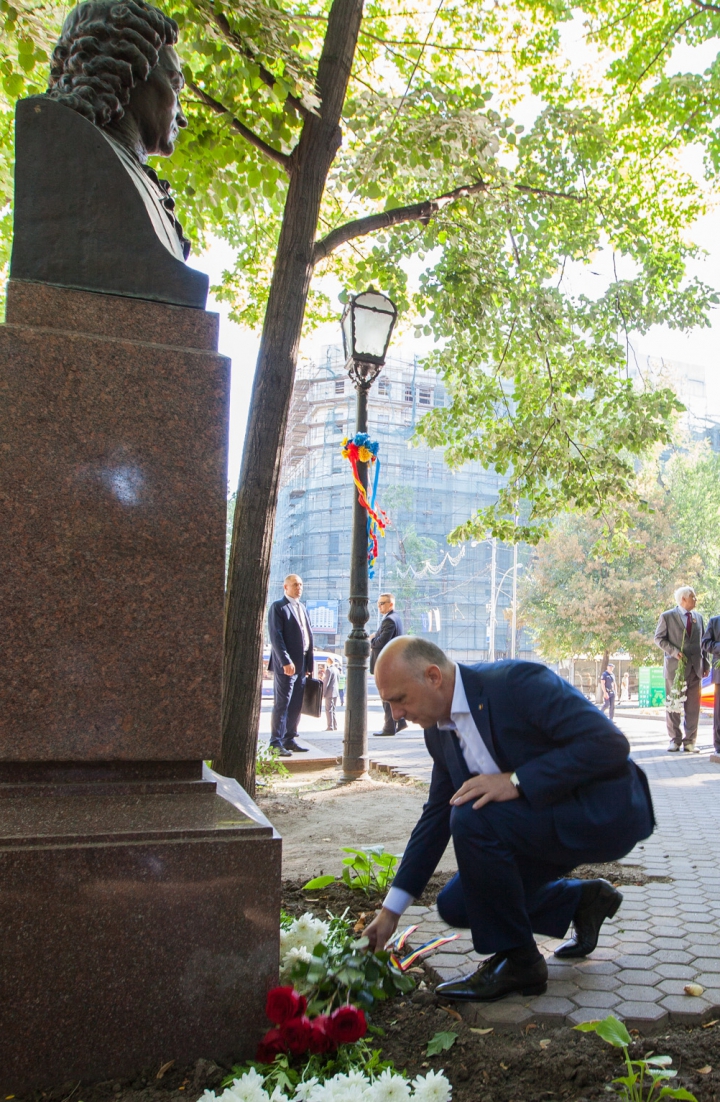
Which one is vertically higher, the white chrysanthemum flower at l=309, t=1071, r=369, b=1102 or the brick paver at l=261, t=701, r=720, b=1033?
the white chrysanthemum flower at l=309, t=1071, r=369, b=1102

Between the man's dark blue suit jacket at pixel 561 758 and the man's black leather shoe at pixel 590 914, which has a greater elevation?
the man's dark blue suit jacket at pixel 561 758

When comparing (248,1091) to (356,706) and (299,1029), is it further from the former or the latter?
(356,706)

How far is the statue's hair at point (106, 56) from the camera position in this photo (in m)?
3.09

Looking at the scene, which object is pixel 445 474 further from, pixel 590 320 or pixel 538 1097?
pixel 538 1097

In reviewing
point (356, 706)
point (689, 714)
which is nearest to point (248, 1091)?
point (356, 706)

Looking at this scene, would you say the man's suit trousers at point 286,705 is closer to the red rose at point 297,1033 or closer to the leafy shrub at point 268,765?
the leafy shrub at point 268,765

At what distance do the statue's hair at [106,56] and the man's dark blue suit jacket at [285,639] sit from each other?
7529 millimetres

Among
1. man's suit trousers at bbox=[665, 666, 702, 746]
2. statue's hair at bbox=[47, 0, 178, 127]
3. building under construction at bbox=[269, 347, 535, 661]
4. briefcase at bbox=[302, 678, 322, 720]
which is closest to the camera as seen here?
statue's hair at bbox=[47, 0, 178, 127]

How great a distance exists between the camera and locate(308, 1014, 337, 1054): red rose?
227cm

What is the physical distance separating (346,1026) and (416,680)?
1012 millimetres

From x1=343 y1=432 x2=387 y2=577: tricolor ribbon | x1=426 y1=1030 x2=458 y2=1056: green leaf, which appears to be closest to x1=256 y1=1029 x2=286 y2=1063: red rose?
x1=426 y1=1030 x2=458 y2=1056: green leaf

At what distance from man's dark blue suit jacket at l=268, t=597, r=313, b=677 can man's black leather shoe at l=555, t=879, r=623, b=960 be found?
7.20 meters

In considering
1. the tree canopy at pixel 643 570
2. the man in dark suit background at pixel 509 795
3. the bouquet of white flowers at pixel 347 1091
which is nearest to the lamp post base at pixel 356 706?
the man in dark suit background at pixel 509 795

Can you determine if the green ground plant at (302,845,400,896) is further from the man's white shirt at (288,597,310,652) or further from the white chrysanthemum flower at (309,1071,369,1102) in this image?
the man's white shirt at (288,597,310,652)
